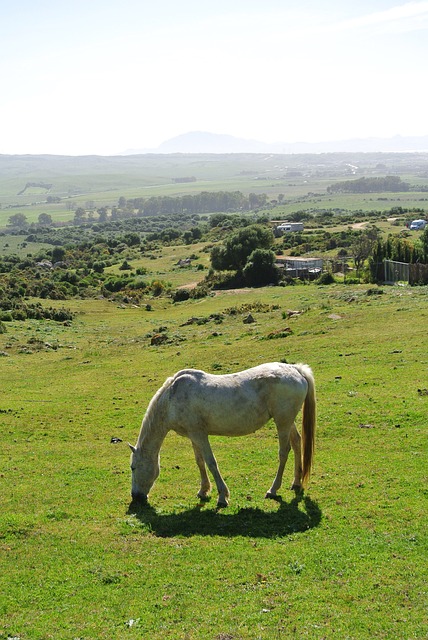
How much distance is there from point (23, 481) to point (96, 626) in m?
8.78

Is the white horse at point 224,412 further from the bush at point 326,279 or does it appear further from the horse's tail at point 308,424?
the bush at point 326,279

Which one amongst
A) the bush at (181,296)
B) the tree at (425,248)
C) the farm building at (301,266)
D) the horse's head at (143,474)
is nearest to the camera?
the horse's head at (143,474)

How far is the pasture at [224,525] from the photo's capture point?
403 inches

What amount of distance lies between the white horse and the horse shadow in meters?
0.56

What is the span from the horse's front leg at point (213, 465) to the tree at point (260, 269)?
6424 centimetres

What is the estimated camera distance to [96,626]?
10.2 metres

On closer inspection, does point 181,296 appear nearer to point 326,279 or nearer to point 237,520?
point 326,279

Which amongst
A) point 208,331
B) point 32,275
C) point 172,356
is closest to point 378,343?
point 172,356

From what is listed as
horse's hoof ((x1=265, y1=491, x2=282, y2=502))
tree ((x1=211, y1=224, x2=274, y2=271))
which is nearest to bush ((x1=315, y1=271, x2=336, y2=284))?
tree ((x1=211, y1=224, x2=274, y2=271))

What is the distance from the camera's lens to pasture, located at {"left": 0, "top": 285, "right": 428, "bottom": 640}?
33.6 feet

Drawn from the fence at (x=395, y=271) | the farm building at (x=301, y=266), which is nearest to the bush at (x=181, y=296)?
the farm building at (x=301, y=266)

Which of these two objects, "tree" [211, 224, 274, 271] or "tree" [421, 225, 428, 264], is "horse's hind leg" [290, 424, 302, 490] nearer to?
"tree" [421, 225, 428, 264]

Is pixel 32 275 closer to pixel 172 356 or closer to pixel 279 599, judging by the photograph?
pixel 172 356

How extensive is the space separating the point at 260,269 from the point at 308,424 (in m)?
64.6
